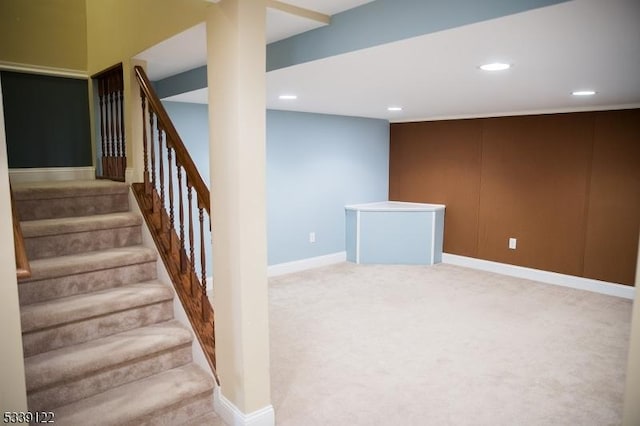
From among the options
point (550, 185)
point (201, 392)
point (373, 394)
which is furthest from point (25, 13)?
point (550, 185)

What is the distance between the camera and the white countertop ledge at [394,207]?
569 cm

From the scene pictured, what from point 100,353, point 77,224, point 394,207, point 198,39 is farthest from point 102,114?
point 394,207

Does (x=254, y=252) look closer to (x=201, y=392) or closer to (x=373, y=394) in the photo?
(x=201, y=392)

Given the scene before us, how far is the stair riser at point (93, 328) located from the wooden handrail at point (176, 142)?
73 centimetres

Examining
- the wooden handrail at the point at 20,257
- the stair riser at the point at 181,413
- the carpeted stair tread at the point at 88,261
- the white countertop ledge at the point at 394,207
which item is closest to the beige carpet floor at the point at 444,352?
the stair riser at the point at 181,413

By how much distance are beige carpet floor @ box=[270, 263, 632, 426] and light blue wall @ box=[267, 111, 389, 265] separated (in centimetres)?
66

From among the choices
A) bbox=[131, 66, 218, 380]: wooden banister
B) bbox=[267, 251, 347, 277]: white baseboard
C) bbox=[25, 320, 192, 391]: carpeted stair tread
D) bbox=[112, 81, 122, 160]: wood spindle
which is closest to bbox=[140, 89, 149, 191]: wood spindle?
bbox=[131, 66, 218, 380]: wooden banister

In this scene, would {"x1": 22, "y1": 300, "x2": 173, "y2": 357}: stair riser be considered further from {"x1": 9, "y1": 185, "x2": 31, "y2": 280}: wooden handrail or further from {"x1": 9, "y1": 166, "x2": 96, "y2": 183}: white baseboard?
{"x1": 9, "y1": 166, "x2": 96, "y2": 183}: white baseboard

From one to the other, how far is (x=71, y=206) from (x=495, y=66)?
2.80 metres

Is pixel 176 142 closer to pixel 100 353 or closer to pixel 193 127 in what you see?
pixel 100 353

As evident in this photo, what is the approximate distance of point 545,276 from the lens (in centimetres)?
510

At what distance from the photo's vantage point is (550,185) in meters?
5.01

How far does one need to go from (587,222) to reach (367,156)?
8.96ft

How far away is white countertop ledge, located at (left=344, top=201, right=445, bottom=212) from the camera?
5.69 metres
